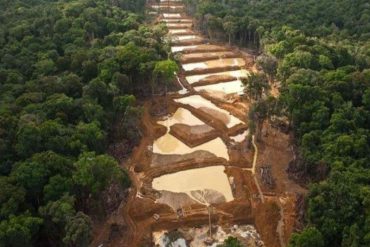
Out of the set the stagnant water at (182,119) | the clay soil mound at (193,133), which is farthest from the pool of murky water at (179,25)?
the clay soil mound at (193,133)

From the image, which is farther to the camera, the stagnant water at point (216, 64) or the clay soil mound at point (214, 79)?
the stagnant water at point (216, 64)

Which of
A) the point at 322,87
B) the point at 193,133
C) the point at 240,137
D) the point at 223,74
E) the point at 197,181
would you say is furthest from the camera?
the point at 223,74

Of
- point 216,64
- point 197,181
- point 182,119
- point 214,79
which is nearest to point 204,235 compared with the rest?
point 197,181

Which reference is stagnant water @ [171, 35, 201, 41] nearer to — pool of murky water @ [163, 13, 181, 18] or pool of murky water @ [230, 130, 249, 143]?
pool of murky water @ [163, 13, 181, 18]

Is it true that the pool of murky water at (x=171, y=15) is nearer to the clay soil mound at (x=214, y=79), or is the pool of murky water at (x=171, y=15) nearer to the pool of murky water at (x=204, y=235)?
the clay soil mound at (x=214, y=79)

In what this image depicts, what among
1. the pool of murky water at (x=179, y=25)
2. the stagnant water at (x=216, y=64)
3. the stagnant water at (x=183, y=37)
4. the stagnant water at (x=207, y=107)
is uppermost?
the pool of murky water at (x=179, y=25)

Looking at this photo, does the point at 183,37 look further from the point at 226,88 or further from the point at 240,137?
the point at 240,137
